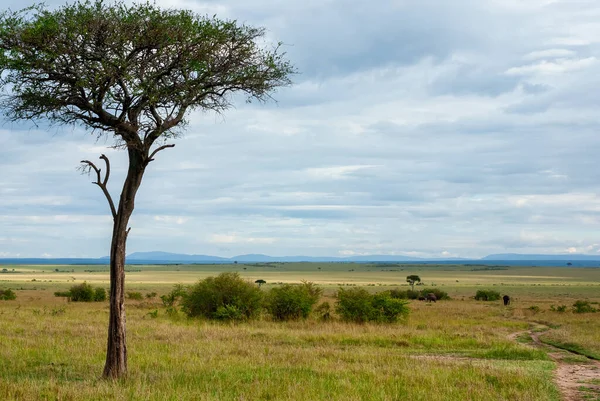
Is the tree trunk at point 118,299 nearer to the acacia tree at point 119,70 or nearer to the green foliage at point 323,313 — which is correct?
the acacia tree at point 119,70

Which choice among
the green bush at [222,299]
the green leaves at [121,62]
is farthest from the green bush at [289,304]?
the green leaves at [121,62]

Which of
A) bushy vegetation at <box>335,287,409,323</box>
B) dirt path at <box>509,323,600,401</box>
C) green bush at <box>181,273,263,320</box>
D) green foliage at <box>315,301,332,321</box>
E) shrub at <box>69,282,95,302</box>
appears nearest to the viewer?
dirt path at <box>509,323,600,401</box>

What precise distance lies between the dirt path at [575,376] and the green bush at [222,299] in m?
17.3

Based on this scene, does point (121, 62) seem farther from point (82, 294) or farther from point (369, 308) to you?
point (82, 294)

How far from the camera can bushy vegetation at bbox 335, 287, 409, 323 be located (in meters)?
36.7

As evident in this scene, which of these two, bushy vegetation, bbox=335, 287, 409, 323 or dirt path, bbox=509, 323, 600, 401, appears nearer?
dirt path, bbox=509, 323, 600, 401

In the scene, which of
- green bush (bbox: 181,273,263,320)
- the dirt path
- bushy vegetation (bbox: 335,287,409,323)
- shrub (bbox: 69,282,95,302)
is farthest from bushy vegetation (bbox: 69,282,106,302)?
the dirt path

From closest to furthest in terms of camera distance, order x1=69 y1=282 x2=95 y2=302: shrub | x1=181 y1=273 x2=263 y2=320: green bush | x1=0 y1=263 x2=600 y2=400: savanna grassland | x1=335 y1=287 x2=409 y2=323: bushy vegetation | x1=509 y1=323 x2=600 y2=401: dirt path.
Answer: x1=0 y1=263 x2=600 y2=400: savanna grassland < x1=509 y1=323 x2=600 y2=401: dirt path < x1=335 y1=287 x2=409 y2=323: bushy vegetation < x1=181 y1=273 x2=263 y2=320: green bush < x1=69 y1=282 x2=95 y2=302: shrub

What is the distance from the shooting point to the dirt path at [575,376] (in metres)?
14.9

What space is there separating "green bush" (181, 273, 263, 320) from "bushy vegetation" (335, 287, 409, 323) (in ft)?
17.4

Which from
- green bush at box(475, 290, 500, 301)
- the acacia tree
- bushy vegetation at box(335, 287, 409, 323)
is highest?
the acacia tree

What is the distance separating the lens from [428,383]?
50.0 ft

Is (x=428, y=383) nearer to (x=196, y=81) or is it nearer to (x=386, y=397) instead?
(x=386, y=397)

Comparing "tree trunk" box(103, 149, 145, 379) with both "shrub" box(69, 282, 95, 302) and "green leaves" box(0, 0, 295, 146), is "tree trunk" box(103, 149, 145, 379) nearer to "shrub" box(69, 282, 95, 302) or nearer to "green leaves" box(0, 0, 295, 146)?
"green leaves" box(0, 0, 295, 146)
